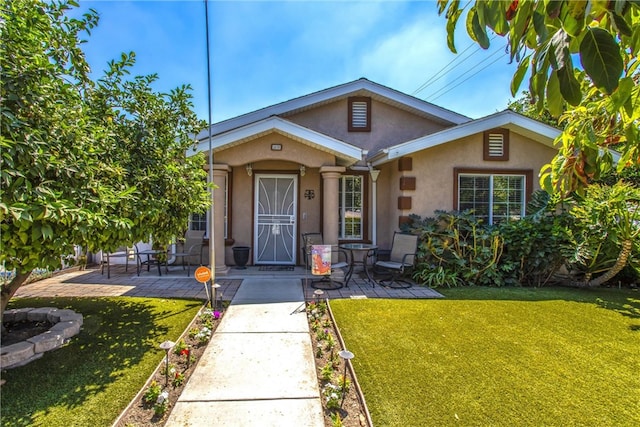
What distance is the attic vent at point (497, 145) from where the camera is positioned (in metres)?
8.86

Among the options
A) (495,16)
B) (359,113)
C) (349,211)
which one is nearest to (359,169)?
(349,211)

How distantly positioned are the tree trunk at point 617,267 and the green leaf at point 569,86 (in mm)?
7875

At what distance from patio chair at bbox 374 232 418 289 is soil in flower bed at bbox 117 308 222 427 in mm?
4041

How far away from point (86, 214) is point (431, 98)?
23.8 m

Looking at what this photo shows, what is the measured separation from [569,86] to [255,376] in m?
3.58

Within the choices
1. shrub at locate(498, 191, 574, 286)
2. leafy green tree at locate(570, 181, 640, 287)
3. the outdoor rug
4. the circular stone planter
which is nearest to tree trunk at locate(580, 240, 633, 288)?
leafy green tree at locate(570, 181, 640, 287)

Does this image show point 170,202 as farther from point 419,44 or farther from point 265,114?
point 265,114

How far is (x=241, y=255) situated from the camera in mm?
8859

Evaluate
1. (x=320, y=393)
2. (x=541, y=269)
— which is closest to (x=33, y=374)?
(x=320, y=393)

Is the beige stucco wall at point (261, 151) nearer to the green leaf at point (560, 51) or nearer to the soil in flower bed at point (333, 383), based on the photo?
the soil in flower bed at point (333, 383)

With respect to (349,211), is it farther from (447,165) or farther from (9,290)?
(9,290)

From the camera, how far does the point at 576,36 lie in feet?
3.27

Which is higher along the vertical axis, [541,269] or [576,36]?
[576,36]

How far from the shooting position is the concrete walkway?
2.84 m
